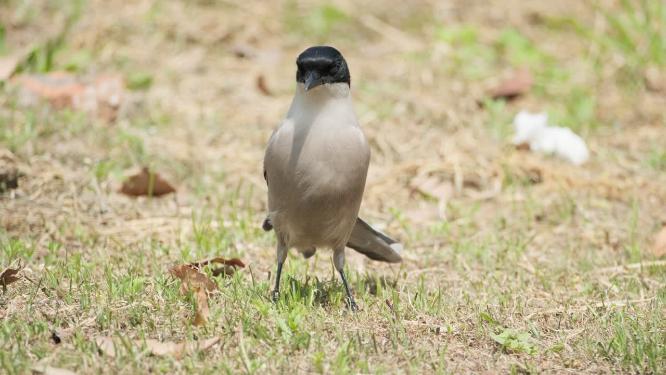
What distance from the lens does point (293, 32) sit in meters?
8.49

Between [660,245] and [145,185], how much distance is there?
304 cm

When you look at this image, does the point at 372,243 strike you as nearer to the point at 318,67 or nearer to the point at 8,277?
the point at 318,67

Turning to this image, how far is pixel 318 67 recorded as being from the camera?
3795mm

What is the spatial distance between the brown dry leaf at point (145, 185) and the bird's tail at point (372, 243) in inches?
45.7

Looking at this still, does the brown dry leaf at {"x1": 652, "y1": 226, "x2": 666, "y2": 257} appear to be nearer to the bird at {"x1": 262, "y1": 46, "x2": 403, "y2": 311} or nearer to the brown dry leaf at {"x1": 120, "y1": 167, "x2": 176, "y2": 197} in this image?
the bird at {"x1": 262, "y1": 46, "x2": 403, "y2": 311}

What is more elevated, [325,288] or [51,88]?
[51,88]

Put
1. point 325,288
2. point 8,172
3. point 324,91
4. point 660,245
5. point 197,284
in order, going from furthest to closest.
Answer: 1. point 8,172
2. point 660,245
3. point 325,288
4. point 324,91
5. point 197,284

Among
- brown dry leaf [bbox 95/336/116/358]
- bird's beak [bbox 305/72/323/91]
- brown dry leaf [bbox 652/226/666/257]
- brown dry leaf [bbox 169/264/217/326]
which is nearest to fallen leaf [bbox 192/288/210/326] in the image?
brown dry leaf [bbox 169/264/217/326]

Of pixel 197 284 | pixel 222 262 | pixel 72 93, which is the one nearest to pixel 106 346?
pixel 197 284

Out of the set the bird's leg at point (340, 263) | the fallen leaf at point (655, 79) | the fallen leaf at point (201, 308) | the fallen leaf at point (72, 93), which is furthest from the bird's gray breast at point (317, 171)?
the fallen leaf at point (655, 79)

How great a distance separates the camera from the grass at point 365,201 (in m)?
3.39

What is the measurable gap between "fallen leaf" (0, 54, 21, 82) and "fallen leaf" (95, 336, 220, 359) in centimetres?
369

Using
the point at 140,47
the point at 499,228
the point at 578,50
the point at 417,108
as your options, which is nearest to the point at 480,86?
the point at 417,108

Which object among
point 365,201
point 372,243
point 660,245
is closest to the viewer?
point 372,243
